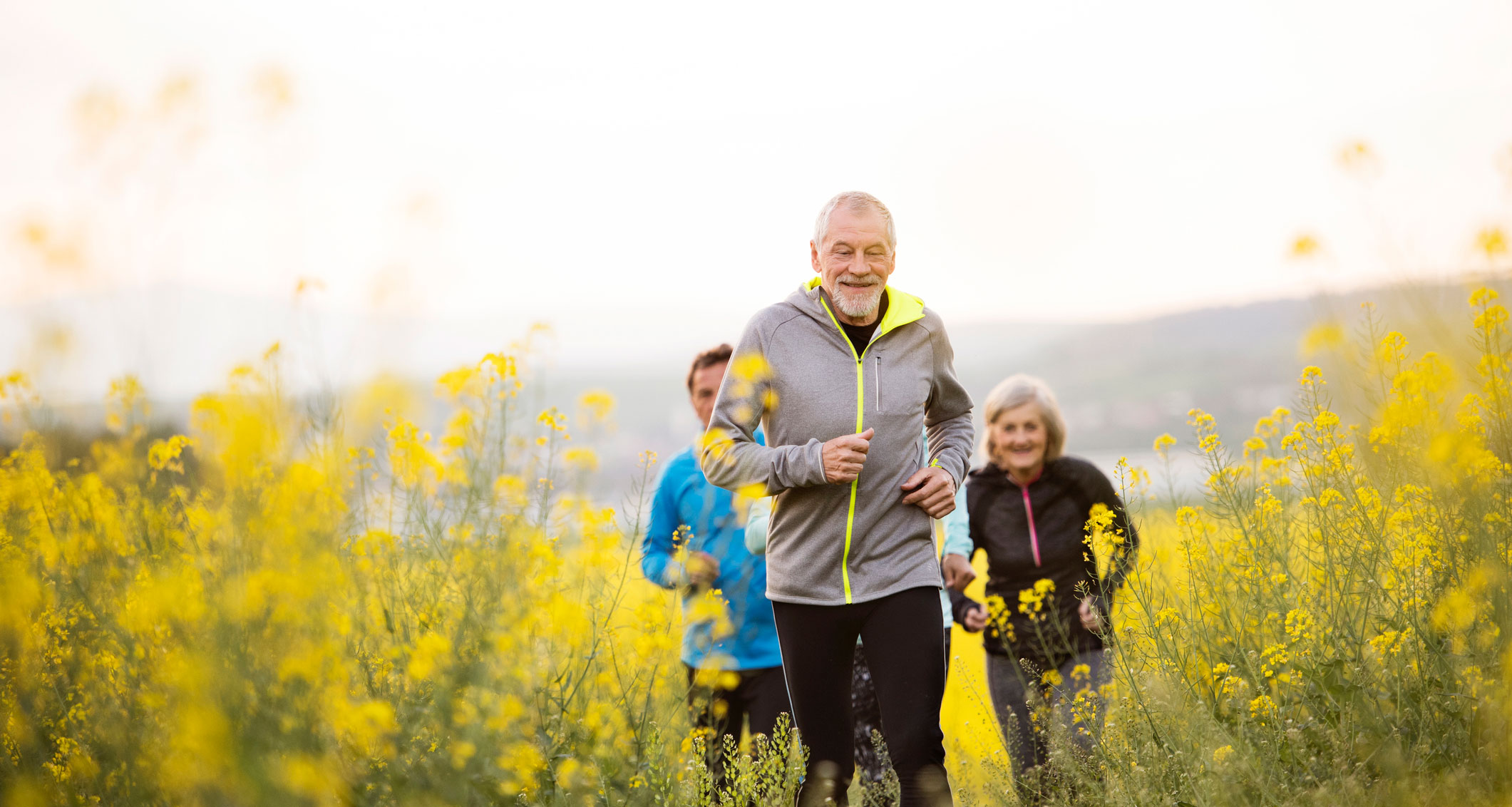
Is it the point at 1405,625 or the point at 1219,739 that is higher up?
the point at 1405,625

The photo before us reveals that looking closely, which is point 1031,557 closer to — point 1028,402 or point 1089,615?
point 1089,615

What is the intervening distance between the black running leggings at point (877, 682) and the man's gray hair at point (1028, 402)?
158 cm

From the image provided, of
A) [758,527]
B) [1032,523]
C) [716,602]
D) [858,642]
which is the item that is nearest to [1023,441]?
[1032,523]

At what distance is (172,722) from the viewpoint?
2.09m

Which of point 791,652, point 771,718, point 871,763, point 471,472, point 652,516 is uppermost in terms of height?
point 471,472

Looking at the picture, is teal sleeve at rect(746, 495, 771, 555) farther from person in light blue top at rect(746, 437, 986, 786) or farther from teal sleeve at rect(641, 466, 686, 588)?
teal sleeve at rect(641, 466, 686, 588)

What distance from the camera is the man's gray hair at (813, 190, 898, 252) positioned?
292cm

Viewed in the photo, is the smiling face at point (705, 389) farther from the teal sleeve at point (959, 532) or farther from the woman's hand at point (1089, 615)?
the woman's hand at point (1089, 615)

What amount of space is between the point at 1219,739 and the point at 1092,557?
0.96m

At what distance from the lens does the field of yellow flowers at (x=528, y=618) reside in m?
2.11

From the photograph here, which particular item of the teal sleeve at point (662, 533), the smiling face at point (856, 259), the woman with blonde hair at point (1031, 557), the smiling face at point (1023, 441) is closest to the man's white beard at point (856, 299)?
the smiling face at point (856, 259)

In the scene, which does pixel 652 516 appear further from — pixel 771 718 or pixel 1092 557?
pixel 1092 557

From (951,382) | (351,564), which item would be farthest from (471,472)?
(951,382)

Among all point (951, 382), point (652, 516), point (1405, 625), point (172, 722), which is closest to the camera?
point (172, 722)
